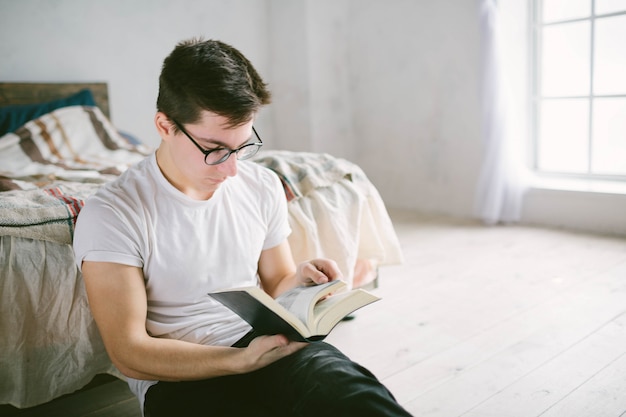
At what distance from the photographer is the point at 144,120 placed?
13.5 feet

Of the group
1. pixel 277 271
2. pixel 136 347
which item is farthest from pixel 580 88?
pixel 136 347

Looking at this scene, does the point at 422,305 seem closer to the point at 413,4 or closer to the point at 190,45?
the point at 190,45

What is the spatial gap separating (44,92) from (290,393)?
3.18 m

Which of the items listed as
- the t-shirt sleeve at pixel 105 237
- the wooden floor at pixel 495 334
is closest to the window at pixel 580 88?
the wooden floor at pixel 495 334

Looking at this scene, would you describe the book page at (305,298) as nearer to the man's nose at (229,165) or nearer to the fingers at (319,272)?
the fingers at (319,272)

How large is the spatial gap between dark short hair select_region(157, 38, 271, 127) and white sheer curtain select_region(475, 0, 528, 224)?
2787 mm

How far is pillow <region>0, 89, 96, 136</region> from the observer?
10.4 ft

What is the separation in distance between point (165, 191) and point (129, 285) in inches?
8.2

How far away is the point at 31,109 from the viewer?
329cm

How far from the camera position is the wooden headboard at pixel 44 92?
11.2 ft

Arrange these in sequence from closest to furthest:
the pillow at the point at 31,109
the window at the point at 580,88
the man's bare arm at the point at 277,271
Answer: the man's bare arm at the point at 277,271 < the pillow at the point at 31,109 < the window at the point at 580,88

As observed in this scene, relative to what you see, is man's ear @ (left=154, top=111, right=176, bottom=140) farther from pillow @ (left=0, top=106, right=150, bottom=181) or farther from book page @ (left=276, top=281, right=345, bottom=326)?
pillow @ (left=0, top=106, right=150, bottom=181)

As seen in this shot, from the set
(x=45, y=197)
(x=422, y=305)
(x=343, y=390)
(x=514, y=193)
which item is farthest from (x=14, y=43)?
(x=343, y=390)

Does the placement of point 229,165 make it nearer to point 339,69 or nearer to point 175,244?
point 175,244
